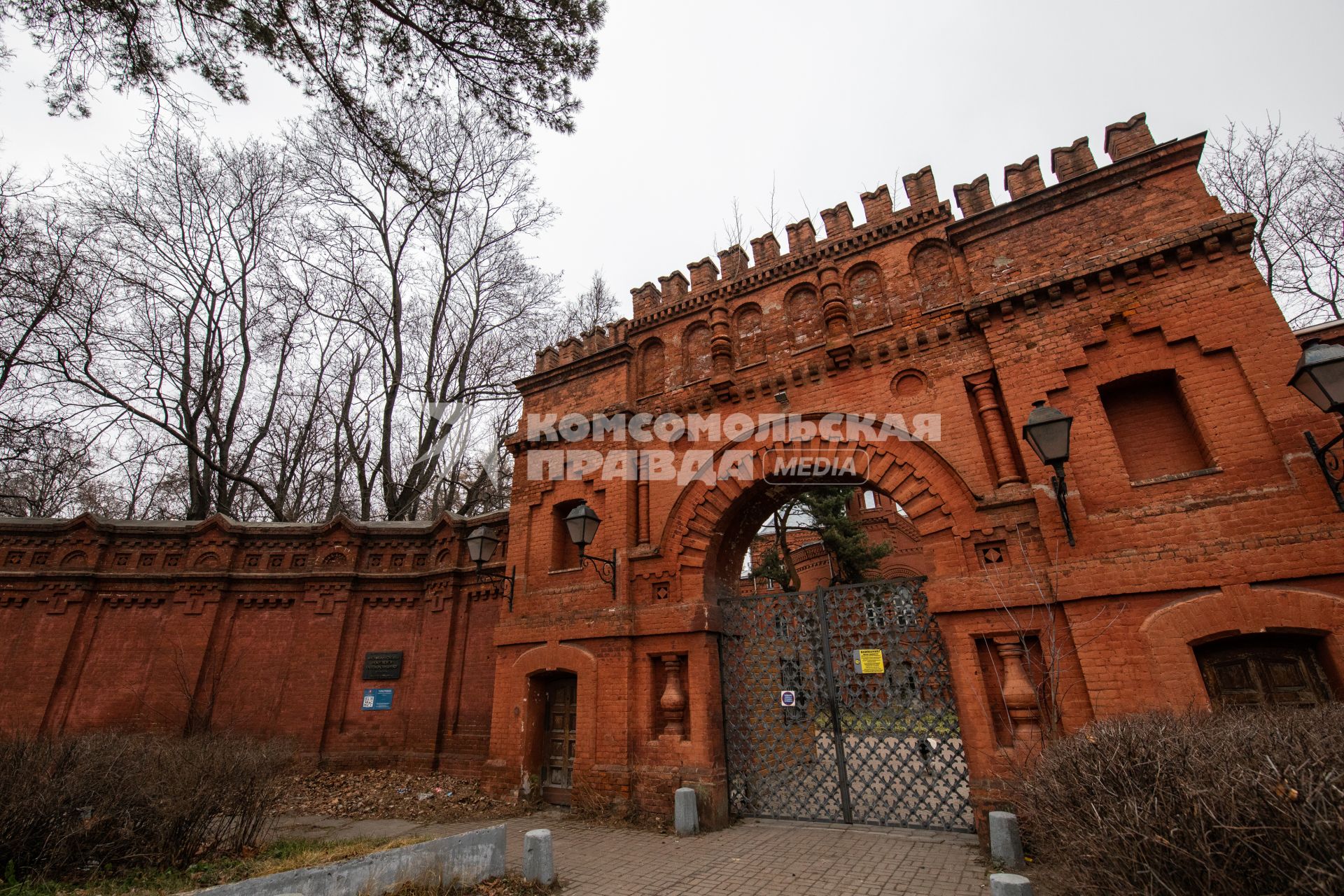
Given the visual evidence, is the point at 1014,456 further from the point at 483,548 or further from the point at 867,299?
the point at 483,548

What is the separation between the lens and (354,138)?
7.10 meters

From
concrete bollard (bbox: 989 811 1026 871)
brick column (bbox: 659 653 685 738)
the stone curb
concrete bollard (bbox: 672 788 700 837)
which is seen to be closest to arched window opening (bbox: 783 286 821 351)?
Answer: brick column (bbox: 659 653 685 738)

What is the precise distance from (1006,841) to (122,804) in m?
7.96

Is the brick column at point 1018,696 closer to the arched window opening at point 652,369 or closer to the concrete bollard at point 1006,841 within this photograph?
the concrete bollard at point 1006,841

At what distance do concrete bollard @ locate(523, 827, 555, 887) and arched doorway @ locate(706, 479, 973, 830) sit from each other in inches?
132

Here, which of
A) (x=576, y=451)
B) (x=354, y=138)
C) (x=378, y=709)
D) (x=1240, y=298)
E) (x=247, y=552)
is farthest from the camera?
(x=247, y=552)

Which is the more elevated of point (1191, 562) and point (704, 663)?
point (1191, 562)

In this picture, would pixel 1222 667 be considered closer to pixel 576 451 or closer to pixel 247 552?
pixel 576 451

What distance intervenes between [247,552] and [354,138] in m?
9.90

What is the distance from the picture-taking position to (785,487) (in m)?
9.05

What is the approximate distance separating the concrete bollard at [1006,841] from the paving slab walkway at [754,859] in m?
0.24

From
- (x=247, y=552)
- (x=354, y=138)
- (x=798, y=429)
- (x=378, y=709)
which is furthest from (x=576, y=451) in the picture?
(x=247, y=552)

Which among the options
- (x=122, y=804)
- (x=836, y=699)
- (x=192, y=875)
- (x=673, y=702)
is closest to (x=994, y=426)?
(x=836, y=699)

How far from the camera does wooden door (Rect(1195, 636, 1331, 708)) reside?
5.33m
